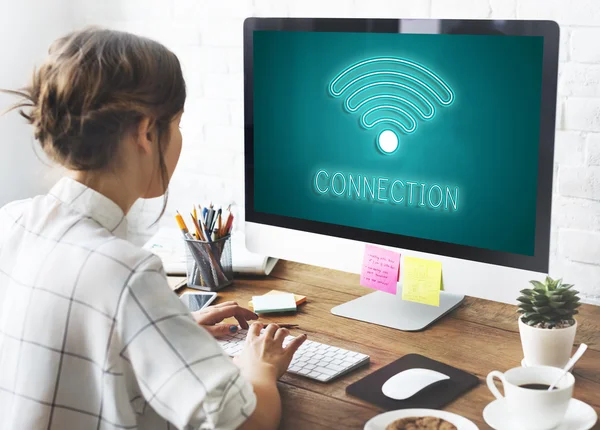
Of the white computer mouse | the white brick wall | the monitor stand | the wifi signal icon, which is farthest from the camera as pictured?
the white brick wall

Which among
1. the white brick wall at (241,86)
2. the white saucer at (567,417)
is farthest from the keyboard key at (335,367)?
the white brick wall at (241,86)

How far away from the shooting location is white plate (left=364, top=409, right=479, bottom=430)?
1.01 meters

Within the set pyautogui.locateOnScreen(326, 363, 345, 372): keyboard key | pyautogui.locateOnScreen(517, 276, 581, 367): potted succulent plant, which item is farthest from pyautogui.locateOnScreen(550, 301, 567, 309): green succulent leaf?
pyautogui.locateOnScreen(326, 363, 345, 372): keyboard key

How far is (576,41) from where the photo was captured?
149 centimetres

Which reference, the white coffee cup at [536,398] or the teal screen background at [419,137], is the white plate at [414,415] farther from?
the teal screen background at [419,137]

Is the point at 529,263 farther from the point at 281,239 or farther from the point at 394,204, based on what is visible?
the point at 281,239

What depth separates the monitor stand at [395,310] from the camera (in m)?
1.38

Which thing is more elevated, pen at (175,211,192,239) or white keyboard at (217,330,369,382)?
pen at (175,211,192,239)

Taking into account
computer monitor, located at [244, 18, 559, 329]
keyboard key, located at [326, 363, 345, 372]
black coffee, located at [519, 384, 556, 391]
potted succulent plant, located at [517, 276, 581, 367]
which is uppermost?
computer monitor, located at [244, 18, 559, 329]

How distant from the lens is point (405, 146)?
1314 millimetres

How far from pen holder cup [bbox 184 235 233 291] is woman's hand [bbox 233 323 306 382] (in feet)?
1.14

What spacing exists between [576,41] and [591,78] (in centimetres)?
8

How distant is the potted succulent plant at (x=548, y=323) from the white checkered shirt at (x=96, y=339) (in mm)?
467

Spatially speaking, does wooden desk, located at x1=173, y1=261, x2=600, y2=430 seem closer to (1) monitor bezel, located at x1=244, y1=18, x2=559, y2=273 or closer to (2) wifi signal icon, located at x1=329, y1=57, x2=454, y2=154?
(1) monitor bezel, located at x1=244, y1=18, x2=559, y2=273
